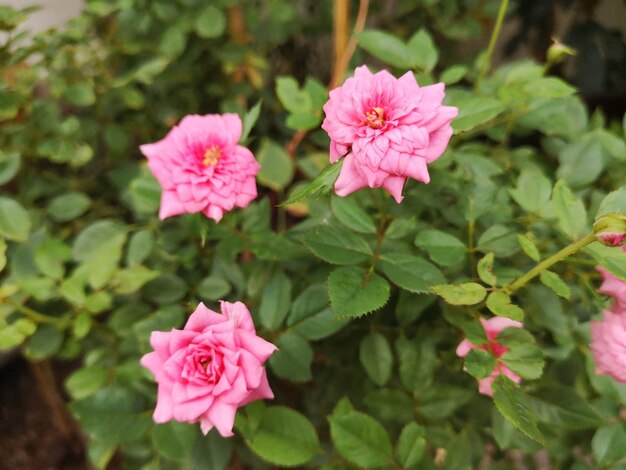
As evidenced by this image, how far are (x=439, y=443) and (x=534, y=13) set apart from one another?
1225 mm

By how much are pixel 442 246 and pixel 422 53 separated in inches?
10.4

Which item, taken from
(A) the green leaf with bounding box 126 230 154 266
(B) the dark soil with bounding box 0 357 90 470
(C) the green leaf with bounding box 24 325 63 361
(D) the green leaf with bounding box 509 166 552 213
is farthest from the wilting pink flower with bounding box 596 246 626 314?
(B) the dark soil with bounding box 0 357 90 470

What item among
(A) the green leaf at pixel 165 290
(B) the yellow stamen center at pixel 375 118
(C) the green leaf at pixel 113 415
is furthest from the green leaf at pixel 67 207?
(B) the yellow stamen center at pixel 375 118

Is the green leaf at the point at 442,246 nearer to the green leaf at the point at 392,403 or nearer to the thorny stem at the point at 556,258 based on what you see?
the thorny stem at the point at 556,258

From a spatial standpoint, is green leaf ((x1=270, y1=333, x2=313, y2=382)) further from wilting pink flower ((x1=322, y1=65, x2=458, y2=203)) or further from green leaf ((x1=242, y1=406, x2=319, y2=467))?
wilting pink flower ((x1=322, y1=65, x2=458, y2=203))

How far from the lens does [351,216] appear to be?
56cm

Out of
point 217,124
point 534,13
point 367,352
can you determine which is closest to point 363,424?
point 367,352

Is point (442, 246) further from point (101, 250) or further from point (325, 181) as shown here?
point (101, 250)

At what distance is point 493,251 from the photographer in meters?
0.56

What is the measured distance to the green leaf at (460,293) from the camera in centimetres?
46

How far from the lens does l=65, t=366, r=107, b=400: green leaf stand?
65cm

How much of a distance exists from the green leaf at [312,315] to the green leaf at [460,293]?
152mm

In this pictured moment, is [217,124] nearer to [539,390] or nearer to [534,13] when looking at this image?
[539,390]

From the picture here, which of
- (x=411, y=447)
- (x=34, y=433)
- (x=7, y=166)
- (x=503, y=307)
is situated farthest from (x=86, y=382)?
(x=34, y=433)
